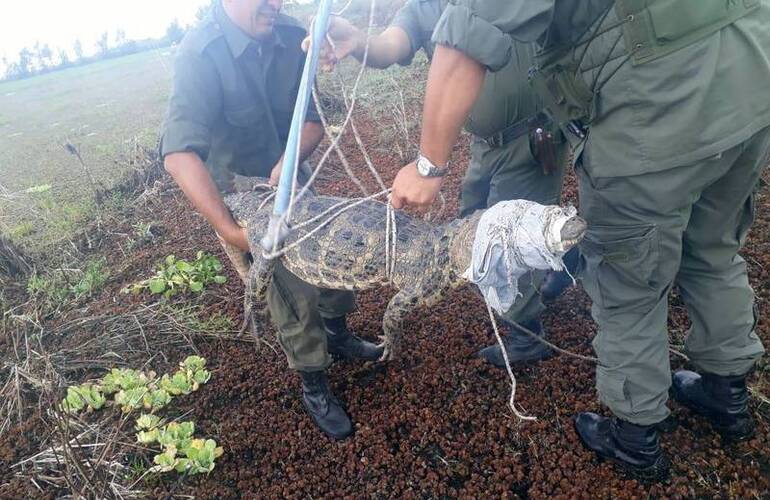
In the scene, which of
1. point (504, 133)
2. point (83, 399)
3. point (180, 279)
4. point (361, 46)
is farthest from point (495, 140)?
point (83, 399)

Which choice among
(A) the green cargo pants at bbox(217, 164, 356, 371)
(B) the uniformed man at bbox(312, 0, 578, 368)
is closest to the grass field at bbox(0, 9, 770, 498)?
(B) the uniformed man at bbox(312, 0, 578, 368)

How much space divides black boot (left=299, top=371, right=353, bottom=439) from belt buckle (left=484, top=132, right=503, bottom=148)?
1433 mm

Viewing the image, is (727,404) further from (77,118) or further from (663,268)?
(77,118)

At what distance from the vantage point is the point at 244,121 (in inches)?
101

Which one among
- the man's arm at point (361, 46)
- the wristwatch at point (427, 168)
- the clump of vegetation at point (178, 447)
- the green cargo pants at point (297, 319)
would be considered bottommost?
the clump of vegetation at point (178, 447)

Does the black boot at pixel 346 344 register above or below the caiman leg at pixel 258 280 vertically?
below

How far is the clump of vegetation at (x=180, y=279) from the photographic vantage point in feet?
11.4

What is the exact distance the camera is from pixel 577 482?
1.93 metres

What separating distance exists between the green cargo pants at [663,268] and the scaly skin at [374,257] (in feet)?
1.67

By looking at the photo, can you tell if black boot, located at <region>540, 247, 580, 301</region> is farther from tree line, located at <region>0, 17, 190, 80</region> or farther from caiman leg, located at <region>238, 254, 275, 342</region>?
tree line, located at <region>0, 17, 190, 80</region>

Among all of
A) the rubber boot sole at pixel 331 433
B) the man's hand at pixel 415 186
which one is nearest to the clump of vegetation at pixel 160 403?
the rubber boot sole at pixel 331 433

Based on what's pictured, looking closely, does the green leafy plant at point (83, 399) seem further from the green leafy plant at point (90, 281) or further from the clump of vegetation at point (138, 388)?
the green leafy plant at point (90, 281)

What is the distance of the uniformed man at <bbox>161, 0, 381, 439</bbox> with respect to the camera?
88.4 inches

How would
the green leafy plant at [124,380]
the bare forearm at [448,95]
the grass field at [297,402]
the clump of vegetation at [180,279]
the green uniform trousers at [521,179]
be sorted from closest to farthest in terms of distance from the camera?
1. the bare forearm at [448,95]
2. the grass field at [297,402]
3. the green uniform trousers at [521,179]
4. the green leafy plant at [124,380]
5. the clump of vegetation at [180,279]
